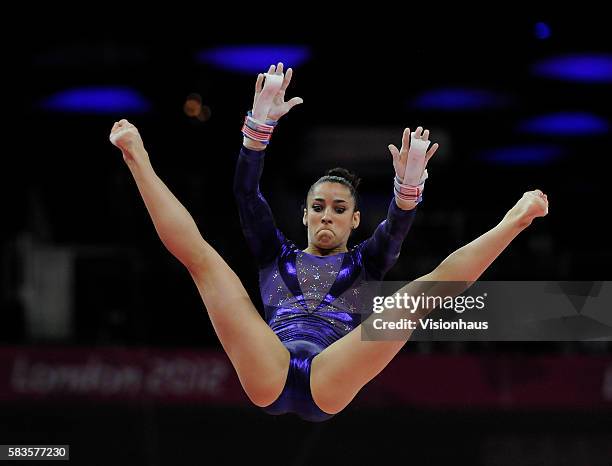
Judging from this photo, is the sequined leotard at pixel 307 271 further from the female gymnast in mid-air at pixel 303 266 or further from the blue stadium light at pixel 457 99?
the blue stadium light at pixel 457 99

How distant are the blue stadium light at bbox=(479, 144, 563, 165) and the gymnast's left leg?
650 cm

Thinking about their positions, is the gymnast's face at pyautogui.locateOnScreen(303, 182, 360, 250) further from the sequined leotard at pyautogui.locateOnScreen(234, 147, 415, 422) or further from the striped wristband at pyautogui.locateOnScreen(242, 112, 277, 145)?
the striped wristband at pyautogui.locateOnScreen(242, 112, 277, 145)

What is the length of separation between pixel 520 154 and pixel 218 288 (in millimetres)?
7222

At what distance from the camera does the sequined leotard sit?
12.4 feet

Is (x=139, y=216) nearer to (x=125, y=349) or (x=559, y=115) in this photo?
(x=125, y=349)

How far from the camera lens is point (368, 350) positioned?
3.30 m

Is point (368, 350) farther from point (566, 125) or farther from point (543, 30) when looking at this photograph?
point (566, 125)

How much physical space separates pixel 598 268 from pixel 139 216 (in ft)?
12.5

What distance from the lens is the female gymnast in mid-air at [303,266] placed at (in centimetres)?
338

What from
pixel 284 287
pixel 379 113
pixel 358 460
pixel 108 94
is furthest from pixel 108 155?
pixel 284 287

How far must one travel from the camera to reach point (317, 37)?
27.2ft

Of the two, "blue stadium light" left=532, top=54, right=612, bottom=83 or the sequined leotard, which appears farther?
"blue stadium light" left=532, top=54, right=612, bottom=83
